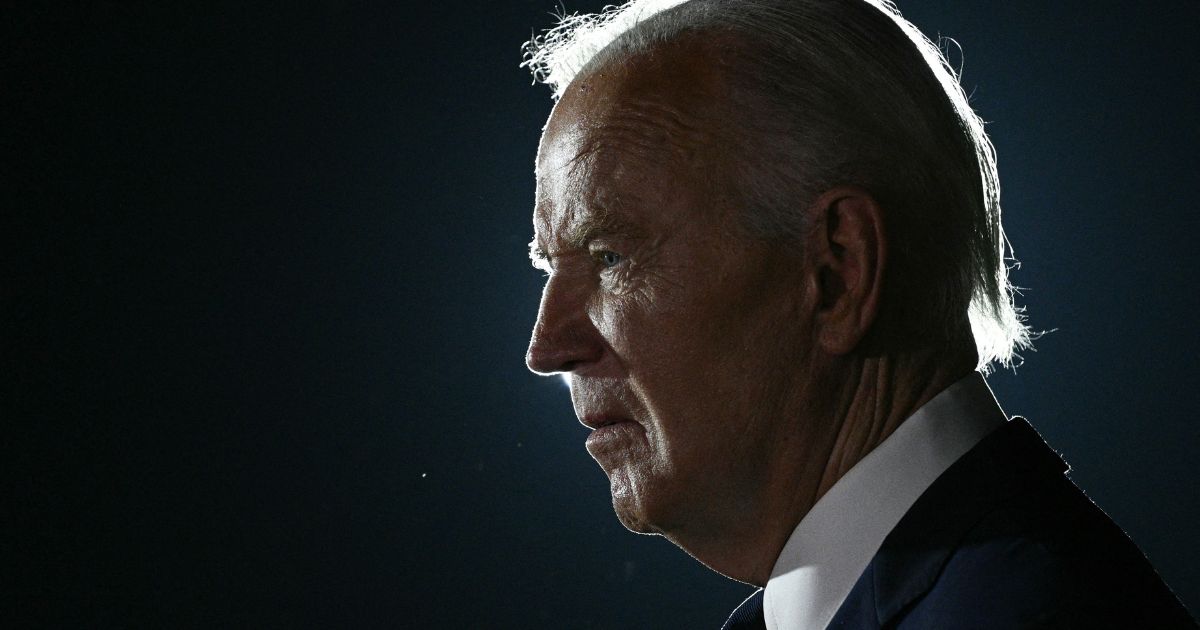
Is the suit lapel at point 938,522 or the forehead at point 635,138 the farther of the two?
the forehead at point 635,138

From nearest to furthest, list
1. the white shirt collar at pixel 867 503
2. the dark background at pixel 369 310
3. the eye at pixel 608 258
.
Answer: the white shirt collar at pixel 867 503 → the eye at pixel 608 258 → the dark background at pixel 369 310

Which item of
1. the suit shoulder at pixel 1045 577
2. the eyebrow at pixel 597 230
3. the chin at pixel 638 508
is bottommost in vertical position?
the suit shoulder at pixel 1045 577

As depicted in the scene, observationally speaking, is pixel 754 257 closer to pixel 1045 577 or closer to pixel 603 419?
pixel 603 419

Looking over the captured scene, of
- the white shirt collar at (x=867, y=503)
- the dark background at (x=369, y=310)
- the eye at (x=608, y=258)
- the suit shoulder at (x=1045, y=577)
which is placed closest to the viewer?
the suit shoulder at (x=1045, y=577)

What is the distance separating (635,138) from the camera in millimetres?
1010

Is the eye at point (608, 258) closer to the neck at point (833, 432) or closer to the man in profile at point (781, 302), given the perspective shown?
the man in profile at point (781, 302)

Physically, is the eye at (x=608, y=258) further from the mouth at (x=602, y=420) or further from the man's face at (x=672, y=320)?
the mouth at (x=602, y=420)

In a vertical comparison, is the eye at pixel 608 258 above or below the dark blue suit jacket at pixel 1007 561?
above

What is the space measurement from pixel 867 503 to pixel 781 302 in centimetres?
18

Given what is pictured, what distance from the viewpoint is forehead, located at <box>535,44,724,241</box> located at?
0.99m

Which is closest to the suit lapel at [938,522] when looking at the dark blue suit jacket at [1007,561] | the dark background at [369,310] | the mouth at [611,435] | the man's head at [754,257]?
the dark blue suit jacket at [1007,561]

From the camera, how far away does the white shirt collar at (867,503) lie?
35.7 inches

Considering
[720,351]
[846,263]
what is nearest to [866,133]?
[846,263]

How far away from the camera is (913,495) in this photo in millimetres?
901
